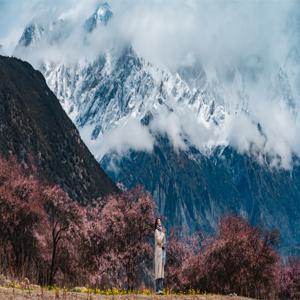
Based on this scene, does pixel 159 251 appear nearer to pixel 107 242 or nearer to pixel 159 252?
pixel 159 252

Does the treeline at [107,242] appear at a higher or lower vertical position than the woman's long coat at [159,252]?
higher

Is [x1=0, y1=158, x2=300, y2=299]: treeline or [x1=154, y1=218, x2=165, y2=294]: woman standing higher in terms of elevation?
[x1=0, y1=158, x2=300, y2=299]: treeline

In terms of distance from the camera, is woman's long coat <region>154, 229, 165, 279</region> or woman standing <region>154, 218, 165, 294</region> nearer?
woman standing <region>154, 218, 165, 294</region>

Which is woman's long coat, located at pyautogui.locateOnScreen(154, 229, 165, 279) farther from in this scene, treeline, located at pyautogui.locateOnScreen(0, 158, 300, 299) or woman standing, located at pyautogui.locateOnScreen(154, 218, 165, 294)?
treeline, located at pyautogui.locateOnScreen(0, 158, 300, 299)

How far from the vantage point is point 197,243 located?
103 m

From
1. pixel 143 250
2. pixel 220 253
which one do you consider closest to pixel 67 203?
pixel 143 250

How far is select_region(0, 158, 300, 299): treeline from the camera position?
2395 inches

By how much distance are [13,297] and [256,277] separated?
5217 cm

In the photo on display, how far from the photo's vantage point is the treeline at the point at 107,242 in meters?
60.8

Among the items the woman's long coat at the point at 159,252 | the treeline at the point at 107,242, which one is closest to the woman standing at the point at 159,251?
the woman's long coat at the point at 159,252

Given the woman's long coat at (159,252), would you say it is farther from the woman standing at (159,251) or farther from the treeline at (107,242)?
the treeline at (107,242)

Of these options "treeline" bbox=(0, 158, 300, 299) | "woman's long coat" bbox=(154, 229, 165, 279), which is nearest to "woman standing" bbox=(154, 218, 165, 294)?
"woman's long coat" bbox=(154, 229, 165, 279)

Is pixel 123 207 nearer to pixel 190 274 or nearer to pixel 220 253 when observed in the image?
pixel 220 253

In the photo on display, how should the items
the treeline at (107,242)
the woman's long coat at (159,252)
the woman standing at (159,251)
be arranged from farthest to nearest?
the treeline at (107,242) → the woman's long coat at (159,252) → the woman standing at (159,251)
